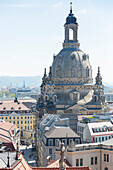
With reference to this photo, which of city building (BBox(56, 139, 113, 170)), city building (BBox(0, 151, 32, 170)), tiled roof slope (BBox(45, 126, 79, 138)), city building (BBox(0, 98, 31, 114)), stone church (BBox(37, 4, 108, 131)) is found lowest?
city building (BBox(56, 139, 113, 170))

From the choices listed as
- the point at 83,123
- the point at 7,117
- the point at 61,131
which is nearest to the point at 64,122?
the point at 83,123

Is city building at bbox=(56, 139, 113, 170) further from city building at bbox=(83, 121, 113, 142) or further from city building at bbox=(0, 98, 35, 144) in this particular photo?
city building at bbox=(0, 98, 35, 144)

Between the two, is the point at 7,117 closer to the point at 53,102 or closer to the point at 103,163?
the point at 53,102

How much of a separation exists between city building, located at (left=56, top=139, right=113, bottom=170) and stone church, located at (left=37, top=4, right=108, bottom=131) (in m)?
52.9

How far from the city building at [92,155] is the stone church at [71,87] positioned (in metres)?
52.9

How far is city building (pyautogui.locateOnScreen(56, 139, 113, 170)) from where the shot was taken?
6550cm

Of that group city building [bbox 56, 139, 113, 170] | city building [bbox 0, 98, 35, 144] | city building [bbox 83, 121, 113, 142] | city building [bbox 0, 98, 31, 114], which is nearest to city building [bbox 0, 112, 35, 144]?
city building [bbox 0, 98, 35, 144]

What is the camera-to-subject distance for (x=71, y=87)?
127312mm

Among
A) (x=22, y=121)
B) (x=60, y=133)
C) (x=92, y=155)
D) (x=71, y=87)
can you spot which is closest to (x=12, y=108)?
(x=22, y=121)

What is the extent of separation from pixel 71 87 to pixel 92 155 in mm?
60158

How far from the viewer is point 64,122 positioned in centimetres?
8844

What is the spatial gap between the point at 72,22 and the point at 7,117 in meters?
47.8

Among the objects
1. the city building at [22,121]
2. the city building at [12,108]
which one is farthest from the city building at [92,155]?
the city building at [12,108]

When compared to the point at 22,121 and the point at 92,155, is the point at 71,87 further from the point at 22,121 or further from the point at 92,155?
the point at 92,155
